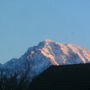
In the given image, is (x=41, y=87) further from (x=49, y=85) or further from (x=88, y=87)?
(x=88, y=87)

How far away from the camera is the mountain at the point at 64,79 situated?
4069 cm

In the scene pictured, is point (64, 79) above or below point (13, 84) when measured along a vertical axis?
below

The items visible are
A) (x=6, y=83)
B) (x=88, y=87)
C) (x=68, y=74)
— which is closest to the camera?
(x=88, y=87)

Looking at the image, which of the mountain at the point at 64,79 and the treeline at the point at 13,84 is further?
the treeline at the point at 13,84

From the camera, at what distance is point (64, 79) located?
42.9m

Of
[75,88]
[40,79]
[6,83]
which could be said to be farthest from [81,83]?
[6,83]

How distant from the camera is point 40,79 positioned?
151ft

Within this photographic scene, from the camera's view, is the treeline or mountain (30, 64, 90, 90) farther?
the treeline

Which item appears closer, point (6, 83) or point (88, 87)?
point (88, 87)

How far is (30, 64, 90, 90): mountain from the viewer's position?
133ft

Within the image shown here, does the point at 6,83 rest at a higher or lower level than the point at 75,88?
higher

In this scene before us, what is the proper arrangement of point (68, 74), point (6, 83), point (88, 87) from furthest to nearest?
point (6, 83) < point (68, 74) < point (88, 87)

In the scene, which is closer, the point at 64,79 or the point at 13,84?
the point at 64,79

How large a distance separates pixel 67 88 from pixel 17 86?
7.19 metres
